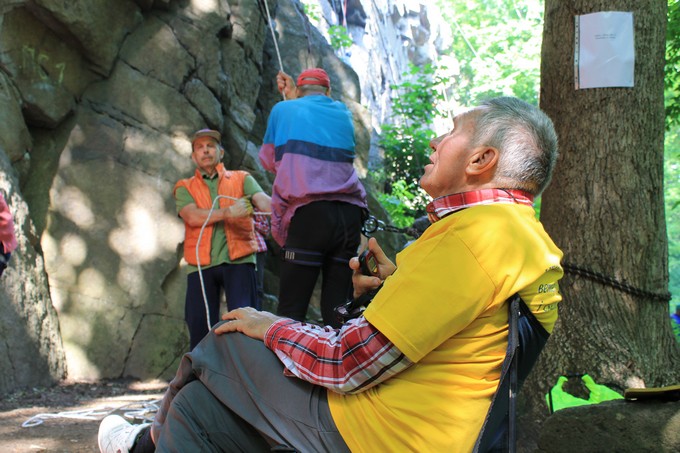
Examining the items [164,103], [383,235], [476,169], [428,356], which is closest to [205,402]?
[428,356]

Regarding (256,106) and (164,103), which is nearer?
(164,103)

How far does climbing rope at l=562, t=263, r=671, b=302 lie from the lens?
3.61m

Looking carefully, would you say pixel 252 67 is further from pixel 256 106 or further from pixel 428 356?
pixel 428 356

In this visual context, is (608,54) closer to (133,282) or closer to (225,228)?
(225,228)

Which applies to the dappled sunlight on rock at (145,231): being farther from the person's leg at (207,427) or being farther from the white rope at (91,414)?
the person's leg at (207,427)

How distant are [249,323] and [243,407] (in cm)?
25

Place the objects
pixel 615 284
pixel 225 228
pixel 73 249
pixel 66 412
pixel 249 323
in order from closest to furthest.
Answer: pixel 249 323, pixel 615 284, pixel 66 412, pixel 225 228, pixel 73 249

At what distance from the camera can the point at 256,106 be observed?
952 cm

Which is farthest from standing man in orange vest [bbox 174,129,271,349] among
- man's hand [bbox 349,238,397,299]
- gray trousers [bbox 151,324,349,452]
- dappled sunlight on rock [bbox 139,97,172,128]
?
gray trousers [bbox 151,324,349,452]

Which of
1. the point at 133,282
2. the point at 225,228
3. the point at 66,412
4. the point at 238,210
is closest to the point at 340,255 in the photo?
the point at 238,210

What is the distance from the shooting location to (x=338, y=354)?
180 centimetres

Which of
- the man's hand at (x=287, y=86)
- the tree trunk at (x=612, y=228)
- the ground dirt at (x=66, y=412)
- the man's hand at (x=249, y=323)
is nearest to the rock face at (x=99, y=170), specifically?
the ground dirt at (x=66, y=412)

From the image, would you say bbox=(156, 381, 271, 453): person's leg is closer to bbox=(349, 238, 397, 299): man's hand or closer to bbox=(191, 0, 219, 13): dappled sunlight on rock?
bbox=(349, 238, 397, 299): man's hand

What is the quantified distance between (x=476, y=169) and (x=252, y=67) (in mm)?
7307
